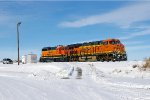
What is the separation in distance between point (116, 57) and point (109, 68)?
9.66 m

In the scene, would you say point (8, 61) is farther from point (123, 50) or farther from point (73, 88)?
point (73, 88)

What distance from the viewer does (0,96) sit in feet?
39.5

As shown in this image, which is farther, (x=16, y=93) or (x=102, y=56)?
(x=102, y=56)

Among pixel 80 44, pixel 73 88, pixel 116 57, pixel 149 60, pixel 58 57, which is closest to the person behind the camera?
pixel 73 88

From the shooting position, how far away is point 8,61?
67875mm

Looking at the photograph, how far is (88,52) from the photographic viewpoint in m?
49.2

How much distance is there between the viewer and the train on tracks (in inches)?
1719

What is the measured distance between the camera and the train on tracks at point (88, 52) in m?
43.7

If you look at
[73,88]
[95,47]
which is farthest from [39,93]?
[95,47]

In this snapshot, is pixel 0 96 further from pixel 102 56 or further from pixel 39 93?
pixel 102 56

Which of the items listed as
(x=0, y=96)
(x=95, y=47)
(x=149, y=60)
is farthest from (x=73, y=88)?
(x=95, y=47)

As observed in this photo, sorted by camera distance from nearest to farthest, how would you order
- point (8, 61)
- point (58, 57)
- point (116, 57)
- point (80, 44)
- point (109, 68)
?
point (109, 68), point (116, 57), point (80, 44), point (58, 57), point (8, 61)

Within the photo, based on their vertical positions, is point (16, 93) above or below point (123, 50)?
below

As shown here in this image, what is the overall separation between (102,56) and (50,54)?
53.9 feet
